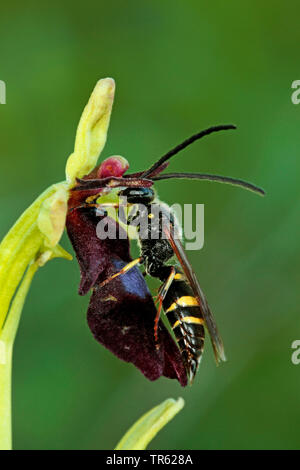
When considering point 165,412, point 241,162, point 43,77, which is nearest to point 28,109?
point 43,77

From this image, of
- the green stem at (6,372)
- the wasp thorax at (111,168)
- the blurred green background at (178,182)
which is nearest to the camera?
the green stem at (6,372)

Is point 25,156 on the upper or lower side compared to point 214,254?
upper

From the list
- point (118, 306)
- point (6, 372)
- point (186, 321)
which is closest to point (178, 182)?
point (186, 321)

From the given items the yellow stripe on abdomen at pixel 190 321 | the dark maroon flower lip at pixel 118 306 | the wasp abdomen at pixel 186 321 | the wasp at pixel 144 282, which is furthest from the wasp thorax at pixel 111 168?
the yellow stripe on abdomen at pixel 190 321

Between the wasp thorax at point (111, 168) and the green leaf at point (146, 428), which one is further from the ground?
the wasp thorax at point (111, 168)

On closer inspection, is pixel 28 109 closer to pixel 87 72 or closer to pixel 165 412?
pixel 87 72

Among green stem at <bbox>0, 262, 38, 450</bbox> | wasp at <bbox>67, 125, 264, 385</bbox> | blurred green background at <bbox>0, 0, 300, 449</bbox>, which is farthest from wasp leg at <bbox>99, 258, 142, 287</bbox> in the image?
blurred green background at <bbox>0, 0, 300, 449</bbox>

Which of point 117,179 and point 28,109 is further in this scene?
point 28,109

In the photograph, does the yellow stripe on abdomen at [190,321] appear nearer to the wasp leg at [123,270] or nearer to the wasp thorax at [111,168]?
the wasp leg at [123,270]
